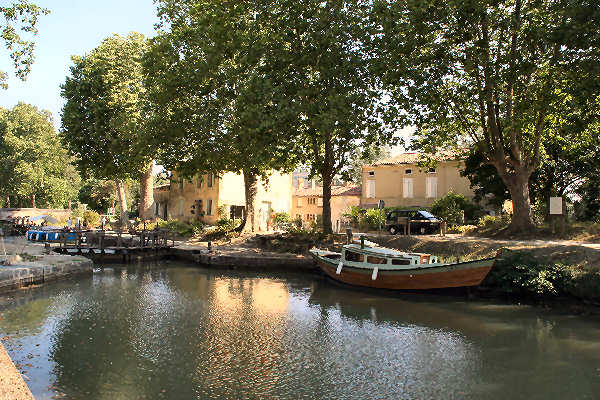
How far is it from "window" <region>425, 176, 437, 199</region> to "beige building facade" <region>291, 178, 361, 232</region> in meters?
8.97

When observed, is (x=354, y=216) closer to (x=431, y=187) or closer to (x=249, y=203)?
(x=431, y=187)

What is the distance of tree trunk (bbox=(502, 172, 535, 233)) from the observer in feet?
75.2

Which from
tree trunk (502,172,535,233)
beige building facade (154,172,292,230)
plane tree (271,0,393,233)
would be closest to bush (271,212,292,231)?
beige building facade (154,172,292,230)

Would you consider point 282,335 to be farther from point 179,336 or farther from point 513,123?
point 513,123

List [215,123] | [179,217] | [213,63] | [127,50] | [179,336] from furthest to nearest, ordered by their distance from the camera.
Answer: [179,217]
[127,50]
[215,123]
[213,63]
[179,336]

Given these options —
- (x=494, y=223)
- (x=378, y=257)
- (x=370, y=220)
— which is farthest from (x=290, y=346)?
(x=370, y=220)

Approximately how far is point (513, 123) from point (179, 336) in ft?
52.0

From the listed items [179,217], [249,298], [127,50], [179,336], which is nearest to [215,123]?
[249,298]

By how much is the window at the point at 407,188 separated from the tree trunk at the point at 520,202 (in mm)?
15426

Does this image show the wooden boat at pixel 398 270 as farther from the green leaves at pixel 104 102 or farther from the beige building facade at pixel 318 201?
the beige building facade at pixel 318 201

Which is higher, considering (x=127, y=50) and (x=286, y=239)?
(x=127, y=50)

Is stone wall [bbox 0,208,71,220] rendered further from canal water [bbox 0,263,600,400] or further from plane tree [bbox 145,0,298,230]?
canal water [bbox 0,263,600,400]

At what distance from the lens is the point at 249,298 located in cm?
1855

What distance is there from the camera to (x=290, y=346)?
1233cm
